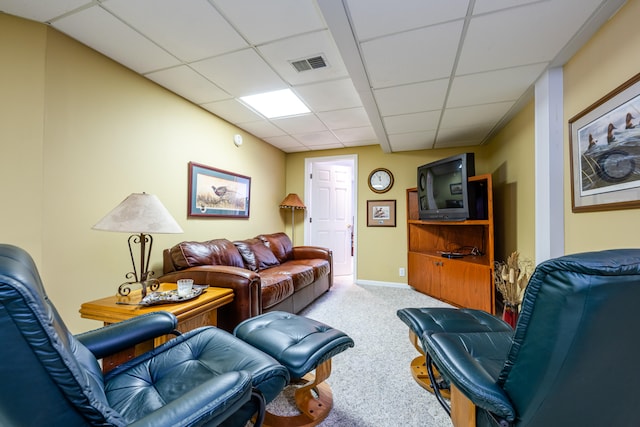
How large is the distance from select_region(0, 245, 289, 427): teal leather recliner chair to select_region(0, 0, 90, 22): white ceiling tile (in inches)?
63.4

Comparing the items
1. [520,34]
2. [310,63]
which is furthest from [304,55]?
[520,34]

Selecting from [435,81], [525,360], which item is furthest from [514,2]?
[525,360]

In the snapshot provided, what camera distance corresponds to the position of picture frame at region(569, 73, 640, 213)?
135 cm

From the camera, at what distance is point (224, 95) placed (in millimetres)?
2645

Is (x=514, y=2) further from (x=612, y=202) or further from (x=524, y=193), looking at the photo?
(x=524, y=193)

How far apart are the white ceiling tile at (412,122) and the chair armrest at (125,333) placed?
2.83 m

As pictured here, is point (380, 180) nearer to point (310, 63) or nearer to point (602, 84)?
point (310, 63)

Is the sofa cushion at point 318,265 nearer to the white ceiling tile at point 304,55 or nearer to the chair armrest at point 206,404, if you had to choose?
the white ceiling tile at point 304,55

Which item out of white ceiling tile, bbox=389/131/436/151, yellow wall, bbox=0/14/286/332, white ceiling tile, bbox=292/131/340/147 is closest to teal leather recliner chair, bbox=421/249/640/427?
yellow wall, bbox=0/14/286/332

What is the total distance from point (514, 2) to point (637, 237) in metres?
1.42

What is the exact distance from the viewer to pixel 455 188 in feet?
10.4

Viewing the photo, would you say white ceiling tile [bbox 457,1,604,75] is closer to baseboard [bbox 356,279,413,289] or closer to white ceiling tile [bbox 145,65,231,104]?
white ceiling tile [bbox 145,65,231,104]

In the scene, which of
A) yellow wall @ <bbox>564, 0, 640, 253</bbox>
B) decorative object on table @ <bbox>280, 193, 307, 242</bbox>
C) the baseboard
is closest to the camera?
yellow wall @ <bbox>564, 0, 640, 253</bbox>

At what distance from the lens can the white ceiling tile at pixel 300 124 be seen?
10.6ft
